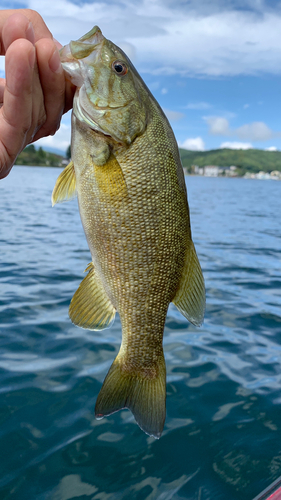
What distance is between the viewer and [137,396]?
240cm

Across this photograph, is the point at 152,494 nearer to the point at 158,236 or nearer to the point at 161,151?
the point at 158,236

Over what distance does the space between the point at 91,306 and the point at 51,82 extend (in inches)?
49.3

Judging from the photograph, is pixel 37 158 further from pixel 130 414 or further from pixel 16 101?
pixel 16 101

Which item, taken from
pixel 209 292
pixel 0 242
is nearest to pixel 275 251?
pixel 209 292

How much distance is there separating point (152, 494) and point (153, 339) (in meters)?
2.08

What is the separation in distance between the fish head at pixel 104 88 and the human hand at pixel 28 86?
0.11 metres

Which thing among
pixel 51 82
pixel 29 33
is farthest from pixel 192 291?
pixel 29 33

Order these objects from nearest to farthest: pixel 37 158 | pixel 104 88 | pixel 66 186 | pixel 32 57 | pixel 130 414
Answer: pixel 32 57, pixel 104 88, pixel 66 186, pixel 130 414, pixel 37 158

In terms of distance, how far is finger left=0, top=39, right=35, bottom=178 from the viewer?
172 cm

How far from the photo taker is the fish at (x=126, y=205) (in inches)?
83.1

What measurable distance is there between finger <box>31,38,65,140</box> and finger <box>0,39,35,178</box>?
113 millimetres

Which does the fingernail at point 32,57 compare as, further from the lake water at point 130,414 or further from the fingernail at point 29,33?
the lake water at point 130,414

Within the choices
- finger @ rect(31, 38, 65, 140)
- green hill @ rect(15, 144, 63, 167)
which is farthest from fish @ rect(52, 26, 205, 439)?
green hill @ rect(15, 144, 63, 167)

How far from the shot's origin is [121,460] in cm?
400
